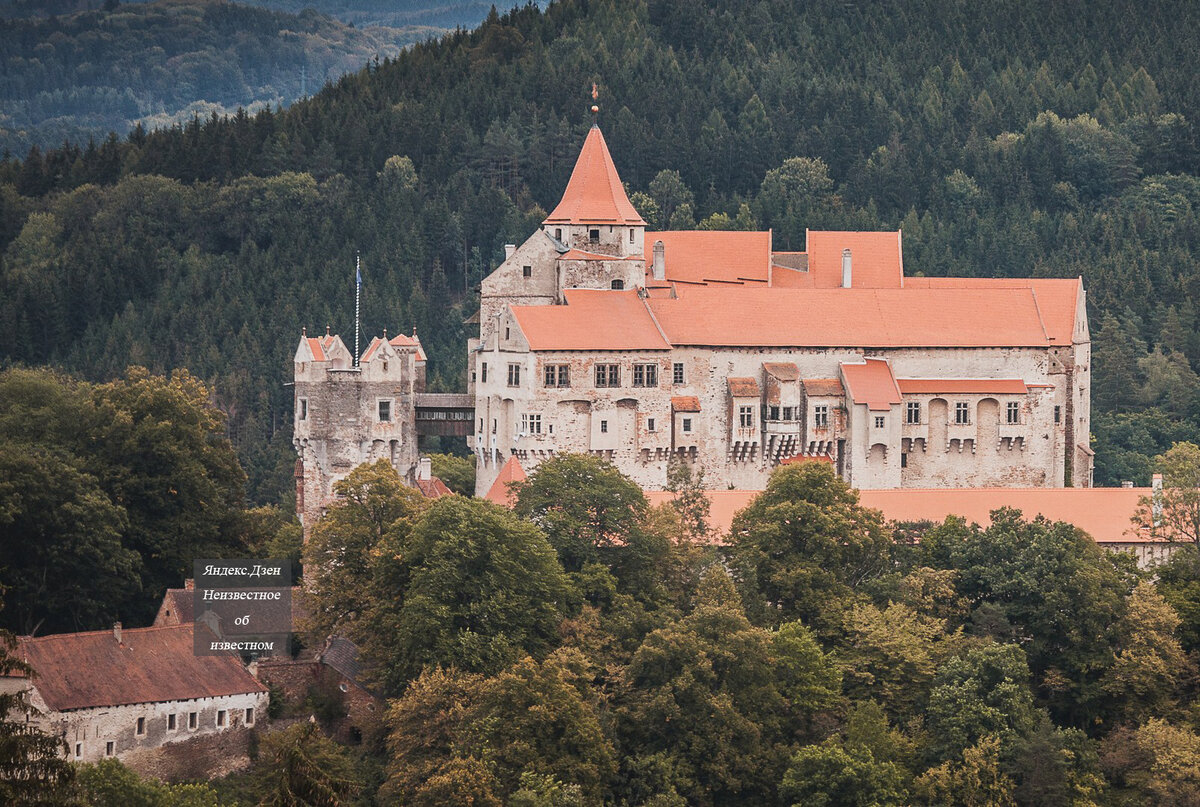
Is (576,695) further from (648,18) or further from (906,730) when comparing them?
(648,18)

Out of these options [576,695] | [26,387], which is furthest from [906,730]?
[26,387]

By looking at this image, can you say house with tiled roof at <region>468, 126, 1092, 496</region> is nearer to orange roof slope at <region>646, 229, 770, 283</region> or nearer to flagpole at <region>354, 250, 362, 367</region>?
orange roof slope at <region>646, 229, 770, 283</region>

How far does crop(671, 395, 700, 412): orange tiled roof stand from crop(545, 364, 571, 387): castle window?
3960mm

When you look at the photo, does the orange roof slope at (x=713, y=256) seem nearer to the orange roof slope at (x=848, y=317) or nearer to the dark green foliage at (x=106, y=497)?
the orange roof slope at (x=848, y=317)

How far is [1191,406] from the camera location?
368 feet

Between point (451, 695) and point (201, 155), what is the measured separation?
81091 millimetres

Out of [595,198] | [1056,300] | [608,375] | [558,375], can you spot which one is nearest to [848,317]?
[1056,300]

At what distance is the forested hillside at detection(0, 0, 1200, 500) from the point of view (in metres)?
118

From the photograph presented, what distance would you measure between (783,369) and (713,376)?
7.52 feet

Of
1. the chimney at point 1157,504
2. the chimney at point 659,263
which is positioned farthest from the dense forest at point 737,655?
the chimney at point 659,263

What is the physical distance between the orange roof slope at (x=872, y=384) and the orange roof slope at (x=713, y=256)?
719 cm

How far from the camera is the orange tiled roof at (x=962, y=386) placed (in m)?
78.8

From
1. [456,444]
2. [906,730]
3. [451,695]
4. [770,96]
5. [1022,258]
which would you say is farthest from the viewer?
[770,96]

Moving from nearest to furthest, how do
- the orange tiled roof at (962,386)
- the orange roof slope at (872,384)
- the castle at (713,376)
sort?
the castle at (713,376) < the orange roof slope at (872,384) < the orange tiled roof at (962,386)
